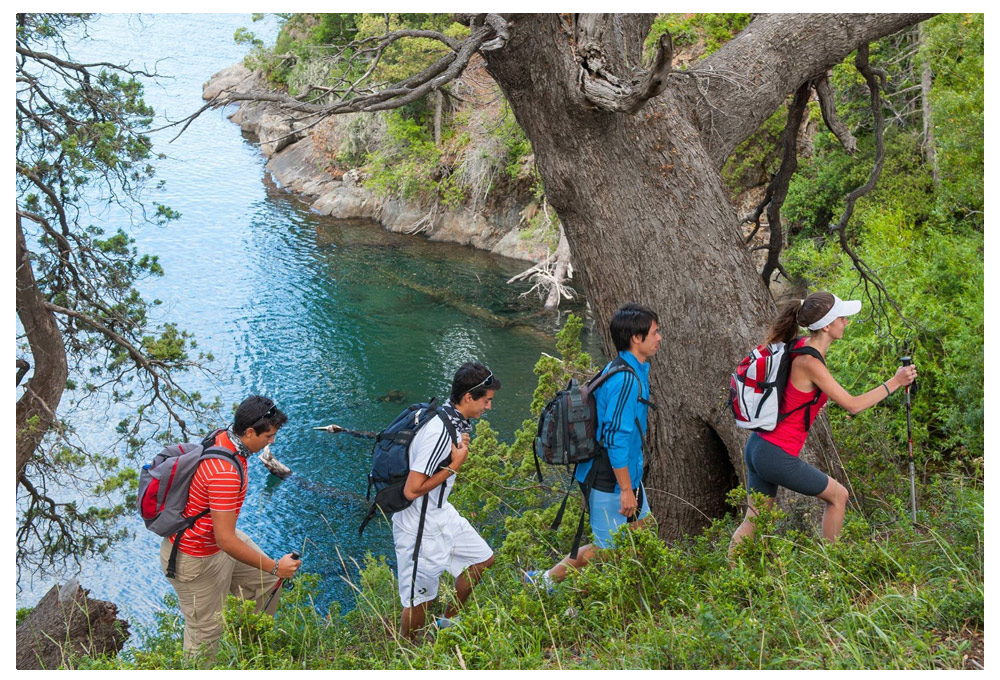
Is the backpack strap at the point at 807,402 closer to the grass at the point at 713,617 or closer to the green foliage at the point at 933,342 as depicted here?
the grass at the point at 713,617

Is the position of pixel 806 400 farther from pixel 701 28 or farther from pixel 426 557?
pixel 701 28

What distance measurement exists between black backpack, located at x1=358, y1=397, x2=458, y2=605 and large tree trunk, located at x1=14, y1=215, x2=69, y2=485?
3864 mm

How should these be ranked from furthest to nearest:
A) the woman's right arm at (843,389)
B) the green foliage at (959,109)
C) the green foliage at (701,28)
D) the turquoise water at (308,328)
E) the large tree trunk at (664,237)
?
the green foliage at (701,28)
the green foliage at (959,109)
the turquoise water at (308,328)
the large tree trunk at (664,237)
the woman's right arm at (843,389)

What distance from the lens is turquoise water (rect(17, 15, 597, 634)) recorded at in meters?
9.91

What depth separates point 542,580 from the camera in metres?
4.10

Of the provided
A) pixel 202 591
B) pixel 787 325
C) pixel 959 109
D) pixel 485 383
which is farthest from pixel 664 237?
pixel 959 109

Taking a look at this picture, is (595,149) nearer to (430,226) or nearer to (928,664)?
(928,664)

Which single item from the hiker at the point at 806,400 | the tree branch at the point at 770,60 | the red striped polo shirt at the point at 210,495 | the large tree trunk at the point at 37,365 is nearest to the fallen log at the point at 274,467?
the large tree trunk at the point at 37,365

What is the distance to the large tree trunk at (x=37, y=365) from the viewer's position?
21.2 ft

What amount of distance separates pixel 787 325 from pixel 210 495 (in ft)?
9.04

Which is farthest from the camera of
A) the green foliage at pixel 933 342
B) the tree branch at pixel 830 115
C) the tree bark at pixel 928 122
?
the tree bark at pixel 928 122

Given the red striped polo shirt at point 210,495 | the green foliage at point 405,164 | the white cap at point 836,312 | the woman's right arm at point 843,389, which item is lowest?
the woman's right arm at point 843,389

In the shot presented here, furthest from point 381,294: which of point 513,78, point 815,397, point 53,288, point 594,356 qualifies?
point 815,397

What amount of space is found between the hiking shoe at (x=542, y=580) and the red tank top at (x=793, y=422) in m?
1.28
